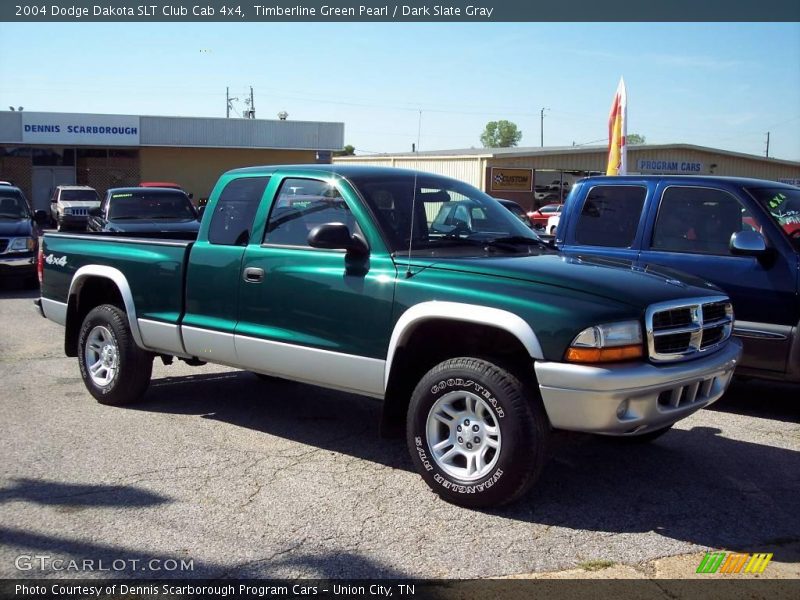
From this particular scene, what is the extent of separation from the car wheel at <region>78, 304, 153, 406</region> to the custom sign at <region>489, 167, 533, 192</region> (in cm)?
3175

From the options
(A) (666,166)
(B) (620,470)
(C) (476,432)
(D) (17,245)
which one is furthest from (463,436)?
(A) (666,166)

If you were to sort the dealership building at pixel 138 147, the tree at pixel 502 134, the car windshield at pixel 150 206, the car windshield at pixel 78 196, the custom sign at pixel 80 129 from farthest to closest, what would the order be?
the tree at pixel 502 134 → the dealership building at pixel 138 147 → the custom sign at pixel 80 129 → the car windshield at pixel 78 196 → the car windshield at pixel 150 206

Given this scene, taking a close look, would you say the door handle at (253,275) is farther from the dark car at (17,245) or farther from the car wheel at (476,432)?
the dark car at (17,245)

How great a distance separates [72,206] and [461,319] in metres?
27.9

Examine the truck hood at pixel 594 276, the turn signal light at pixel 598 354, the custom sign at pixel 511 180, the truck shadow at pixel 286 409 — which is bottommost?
the truck shadow at pixel 286 409

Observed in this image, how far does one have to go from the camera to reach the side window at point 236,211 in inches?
233

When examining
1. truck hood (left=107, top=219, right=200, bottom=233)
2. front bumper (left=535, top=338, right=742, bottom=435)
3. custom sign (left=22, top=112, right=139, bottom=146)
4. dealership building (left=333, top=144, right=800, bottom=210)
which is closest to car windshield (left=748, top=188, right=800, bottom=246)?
front bumper (left=535, top=338, right=742, bottom=435)

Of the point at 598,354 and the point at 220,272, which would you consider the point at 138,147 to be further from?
the point at 598,354

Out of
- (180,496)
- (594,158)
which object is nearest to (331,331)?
(180,496)

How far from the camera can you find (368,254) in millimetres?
5105

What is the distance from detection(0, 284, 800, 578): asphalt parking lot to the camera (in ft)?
13.2

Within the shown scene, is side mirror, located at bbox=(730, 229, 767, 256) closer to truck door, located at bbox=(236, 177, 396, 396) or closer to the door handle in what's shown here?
truck door, located at bbox=(236, 177, 396, 396)

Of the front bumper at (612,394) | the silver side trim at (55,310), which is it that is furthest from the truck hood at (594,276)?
the silver side trim at (55,310)

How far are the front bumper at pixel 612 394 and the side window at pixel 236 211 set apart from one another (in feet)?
8.43
